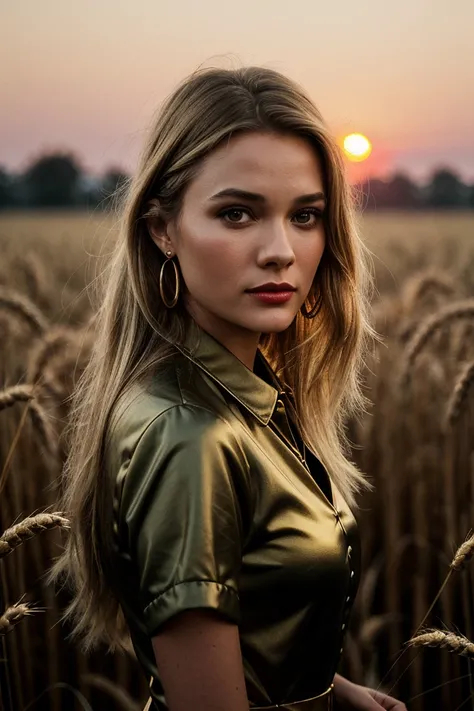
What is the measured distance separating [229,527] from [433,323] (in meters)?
1.44

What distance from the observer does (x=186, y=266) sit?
1188mm

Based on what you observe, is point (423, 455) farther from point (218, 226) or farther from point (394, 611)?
point (218, 226)

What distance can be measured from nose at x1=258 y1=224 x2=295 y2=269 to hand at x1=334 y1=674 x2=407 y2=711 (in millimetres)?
646

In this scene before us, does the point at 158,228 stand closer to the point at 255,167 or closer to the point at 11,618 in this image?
the point at 255,167

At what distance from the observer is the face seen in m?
1.13

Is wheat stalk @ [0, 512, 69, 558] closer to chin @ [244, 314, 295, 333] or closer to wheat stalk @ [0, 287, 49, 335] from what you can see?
chin @ [244, 314, 295, 333]

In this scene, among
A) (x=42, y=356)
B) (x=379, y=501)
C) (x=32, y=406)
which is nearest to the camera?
(x=32, y=406)

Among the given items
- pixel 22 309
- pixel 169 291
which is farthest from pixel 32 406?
pixel 169 291

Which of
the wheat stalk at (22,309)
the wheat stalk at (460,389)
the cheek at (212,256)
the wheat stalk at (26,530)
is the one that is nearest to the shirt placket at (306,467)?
the cheek at (212,256)

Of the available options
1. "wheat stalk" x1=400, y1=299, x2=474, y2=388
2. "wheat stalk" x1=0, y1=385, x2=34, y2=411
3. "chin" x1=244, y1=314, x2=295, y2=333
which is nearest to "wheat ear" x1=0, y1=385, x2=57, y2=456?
"wheat stalk" x1=0, y1=385, x2=34, y2=411

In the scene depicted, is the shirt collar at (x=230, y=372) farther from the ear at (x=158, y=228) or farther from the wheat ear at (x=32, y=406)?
the wheat ear at (x=32, y=406)

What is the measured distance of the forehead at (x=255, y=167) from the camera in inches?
44.5

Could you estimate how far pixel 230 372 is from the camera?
1.20 metres

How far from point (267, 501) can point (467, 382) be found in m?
0.94
